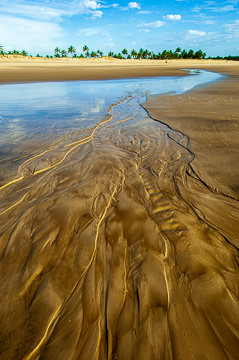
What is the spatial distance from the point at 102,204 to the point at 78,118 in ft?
17.2

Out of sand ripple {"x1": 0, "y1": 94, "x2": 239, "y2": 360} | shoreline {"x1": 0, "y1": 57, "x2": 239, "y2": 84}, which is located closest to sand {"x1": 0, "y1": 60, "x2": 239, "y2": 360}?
sand ripple {"x1": 0, "y1": 94, "x2": 239, "y2": 360}

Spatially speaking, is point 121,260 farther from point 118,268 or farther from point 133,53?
point 133,53

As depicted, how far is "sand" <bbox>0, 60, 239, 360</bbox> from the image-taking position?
126cm

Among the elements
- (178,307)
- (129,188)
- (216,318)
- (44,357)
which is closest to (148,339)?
(178,307)

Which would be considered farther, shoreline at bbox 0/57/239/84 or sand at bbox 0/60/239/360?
shoreline at bbox 0/57/239/84

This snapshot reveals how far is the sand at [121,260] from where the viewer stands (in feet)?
4.14

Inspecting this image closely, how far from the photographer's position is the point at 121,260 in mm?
1794

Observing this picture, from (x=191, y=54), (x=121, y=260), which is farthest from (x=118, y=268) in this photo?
(x=191, y=54)

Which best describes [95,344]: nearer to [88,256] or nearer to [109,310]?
[109,310]

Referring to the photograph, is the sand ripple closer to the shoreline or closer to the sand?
the sand

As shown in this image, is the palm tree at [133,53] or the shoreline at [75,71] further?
the palm tree at [133,53]

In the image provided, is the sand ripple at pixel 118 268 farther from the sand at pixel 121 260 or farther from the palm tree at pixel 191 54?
the palm tree at pixel 191 54

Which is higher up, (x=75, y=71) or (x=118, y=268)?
(x=118, y=268)

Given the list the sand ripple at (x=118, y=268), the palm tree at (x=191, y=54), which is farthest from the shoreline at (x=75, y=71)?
the palm tree at (x=191, y=54)
